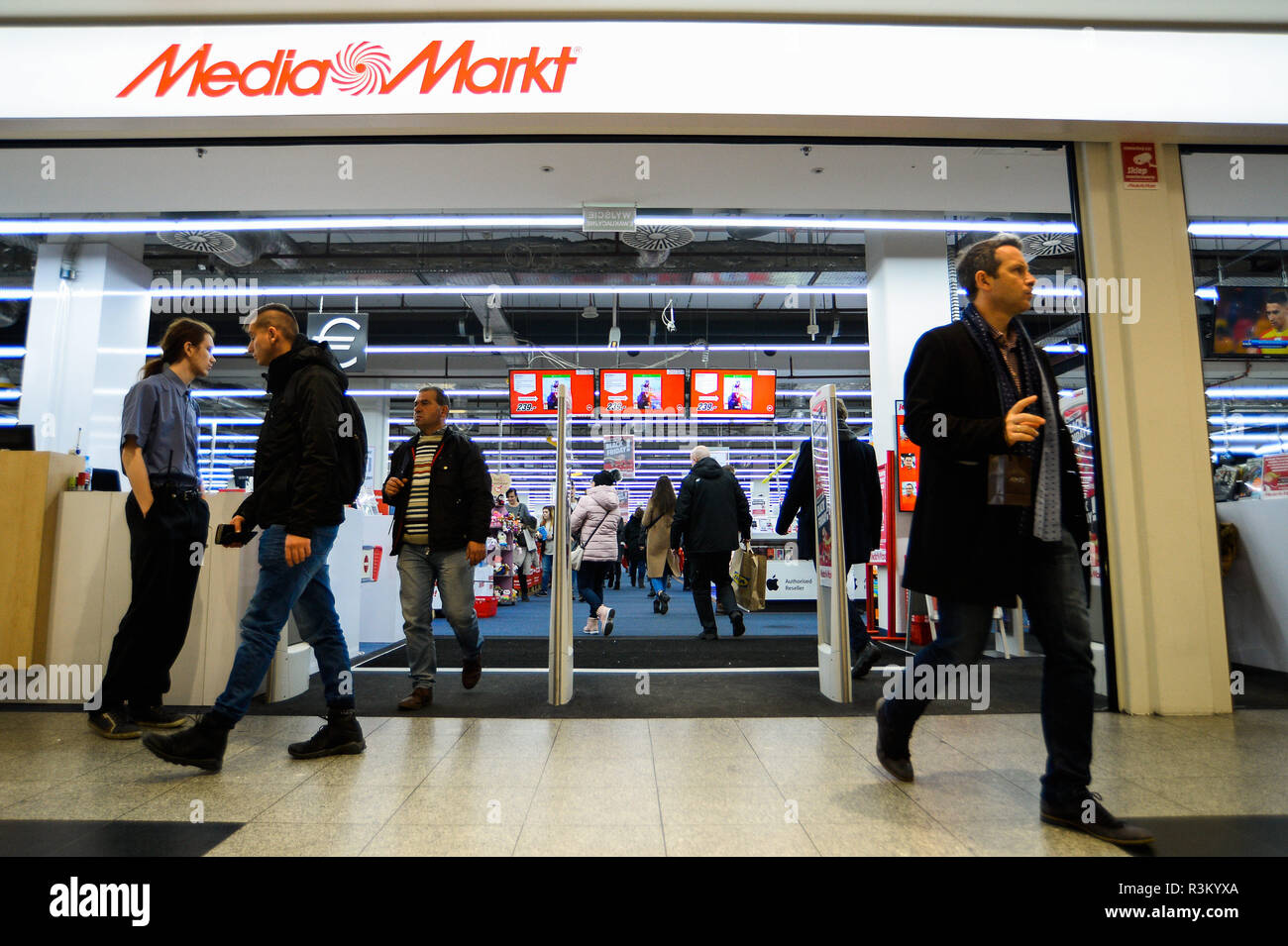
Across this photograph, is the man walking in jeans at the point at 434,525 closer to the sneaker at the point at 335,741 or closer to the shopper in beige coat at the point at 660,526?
the sneaker at the point at 335,741

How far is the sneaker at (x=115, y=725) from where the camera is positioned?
3.19 m

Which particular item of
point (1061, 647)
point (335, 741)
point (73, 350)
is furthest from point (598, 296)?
point (1061, 647)

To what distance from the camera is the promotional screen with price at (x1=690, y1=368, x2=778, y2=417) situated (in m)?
10.1

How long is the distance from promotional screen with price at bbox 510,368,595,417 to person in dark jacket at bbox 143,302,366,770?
696 cm

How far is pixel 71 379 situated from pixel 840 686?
7278 millimetres

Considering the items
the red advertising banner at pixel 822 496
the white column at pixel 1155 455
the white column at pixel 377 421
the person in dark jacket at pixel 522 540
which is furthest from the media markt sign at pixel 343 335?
the white column at pixel 1155 455

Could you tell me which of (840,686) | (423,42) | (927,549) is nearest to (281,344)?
(423,42)

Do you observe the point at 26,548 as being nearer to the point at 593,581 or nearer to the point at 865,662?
the point at 593,581

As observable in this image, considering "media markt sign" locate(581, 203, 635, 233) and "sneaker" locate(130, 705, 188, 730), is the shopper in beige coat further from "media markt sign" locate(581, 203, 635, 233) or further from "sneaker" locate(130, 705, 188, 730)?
"sneaker" locate(130, 705, 188, 730)

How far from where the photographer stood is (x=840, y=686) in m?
3.98

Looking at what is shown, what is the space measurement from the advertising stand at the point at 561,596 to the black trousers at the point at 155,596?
67.8 inches

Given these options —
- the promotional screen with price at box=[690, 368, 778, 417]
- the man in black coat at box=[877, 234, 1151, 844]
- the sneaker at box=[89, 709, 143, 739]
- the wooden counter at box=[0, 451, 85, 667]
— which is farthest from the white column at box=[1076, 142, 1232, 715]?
the promotional screen with price at box=[690, 368, 778, 417]

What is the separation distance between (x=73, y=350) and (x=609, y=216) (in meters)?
5.26

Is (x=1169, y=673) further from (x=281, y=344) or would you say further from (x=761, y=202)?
(x=281, y=344)
